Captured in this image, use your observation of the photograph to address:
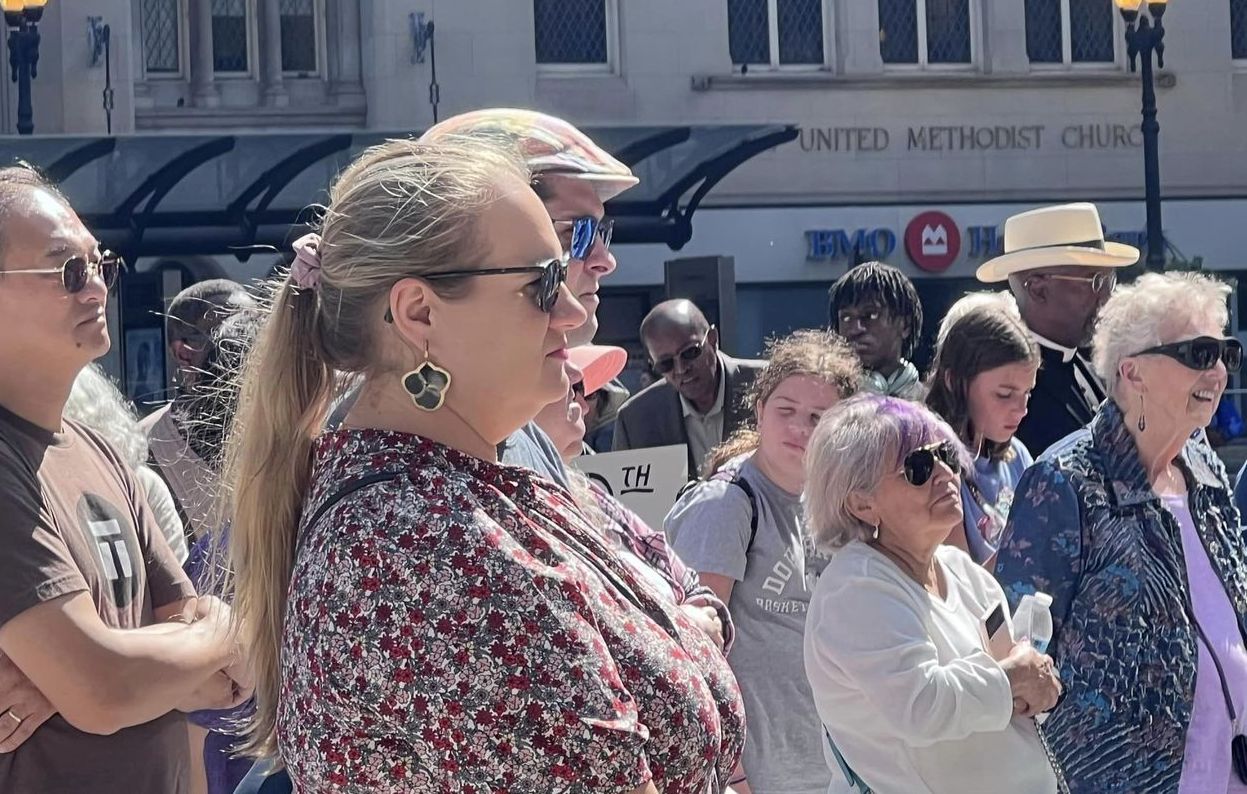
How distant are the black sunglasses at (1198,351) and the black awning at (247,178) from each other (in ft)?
45.6

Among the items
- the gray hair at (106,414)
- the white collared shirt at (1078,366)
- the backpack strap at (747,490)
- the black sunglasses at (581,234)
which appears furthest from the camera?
the white collared shirt at (1078,366)

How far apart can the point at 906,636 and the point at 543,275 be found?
1851 millimetres

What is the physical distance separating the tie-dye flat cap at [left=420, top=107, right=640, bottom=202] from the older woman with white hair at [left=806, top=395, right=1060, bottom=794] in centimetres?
129

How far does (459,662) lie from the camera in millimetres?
1959

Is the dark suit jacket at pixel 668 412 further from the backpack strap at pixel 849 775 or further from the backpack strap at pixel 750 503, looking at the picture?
the backpack strap at pixel 849 775

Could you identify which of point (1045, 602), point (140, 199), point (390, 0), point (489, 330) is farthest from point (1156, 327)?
point (390, 0)

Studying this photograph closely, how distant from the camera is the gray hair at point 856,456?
4016 millimetres

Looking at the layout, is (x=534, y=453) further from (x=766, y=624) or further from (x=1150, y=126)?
(x=1150, y=126)

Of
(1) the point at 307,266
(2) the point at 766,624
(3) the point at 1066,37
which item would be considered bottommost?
(2) the point at 766,624

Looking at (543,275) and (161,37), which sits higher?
(161,37)

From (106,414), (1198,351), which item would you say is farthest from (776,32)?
(106,414)

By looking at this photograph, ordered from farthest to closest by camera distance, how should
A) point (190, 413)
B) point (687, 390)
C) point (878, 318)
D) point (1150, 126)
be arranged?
point (1150, 126), point (687, 390), point (878, 318), point (190, 413)

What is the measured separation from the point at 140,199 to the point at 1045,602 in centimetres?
1533

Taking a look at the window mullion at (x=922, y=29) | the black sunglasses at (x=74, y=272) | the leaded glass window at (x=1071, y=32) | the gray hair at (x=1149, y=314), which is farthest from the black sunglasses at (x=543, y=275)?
the leaded glass window at (x=1071, y=32)
